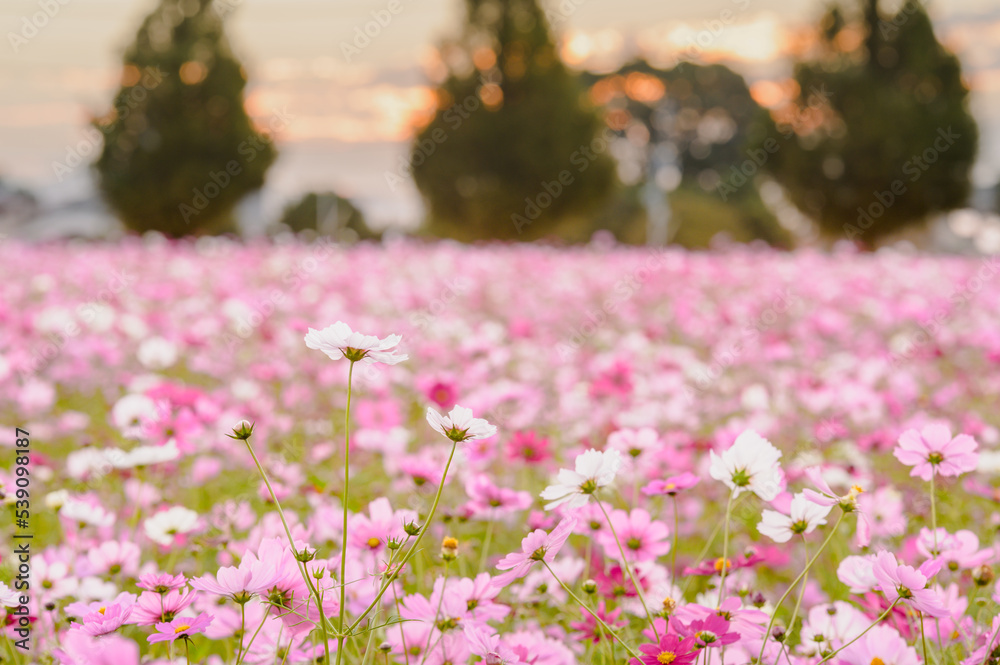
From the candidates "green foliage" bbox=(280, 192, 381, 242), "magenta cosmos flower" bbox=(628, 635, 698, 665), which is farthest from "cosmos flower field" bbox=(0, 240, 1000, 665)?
"green foliage" bbox=(280, 192, 381, 242)

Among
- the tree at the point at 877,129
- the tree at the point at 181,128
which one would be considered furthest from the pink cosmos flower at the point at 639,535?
the tree at the point at 877,129

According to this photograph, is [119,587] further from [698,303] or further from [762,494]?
[698,303]

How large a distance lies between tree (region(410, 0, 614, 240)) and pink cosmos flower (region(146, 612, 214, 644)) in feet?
58.8

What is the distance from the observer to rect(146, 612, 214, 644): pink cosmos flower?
801mm

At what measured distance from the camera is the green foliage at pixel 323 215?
79.8 feet

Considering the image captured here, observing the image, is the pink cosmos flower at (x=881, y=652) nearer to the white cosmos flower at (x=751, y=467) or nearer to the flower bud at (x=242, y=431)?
the white cosmos flower at (x=751, y=467)

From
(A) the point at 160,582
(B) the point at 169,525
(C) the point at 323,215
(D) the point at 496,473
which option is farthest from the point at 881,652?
(C) the point at 323,215

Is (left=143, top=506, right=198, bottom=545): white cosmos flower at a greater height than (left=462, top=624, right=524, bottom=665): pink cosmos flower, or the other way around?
(left=462, top=624, right=524, bottom=665): pink cosmos flower

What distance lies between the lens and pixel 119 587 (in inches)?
60.6

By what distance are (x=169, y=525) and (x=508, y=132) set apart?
1826 cm

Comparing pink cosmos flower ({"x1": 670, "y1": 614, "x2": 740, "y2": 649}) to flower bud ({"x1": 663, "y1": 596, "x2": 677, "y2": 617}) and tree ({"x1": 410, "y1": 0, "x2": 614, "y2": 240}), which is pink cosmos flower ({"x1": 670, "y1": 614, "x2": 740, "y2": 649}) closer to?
flower bud ({"x1": 663, "y1": 596, "x2": 677, "y2": 617})

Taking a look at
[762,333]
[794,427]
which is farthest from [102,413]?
[762,333]

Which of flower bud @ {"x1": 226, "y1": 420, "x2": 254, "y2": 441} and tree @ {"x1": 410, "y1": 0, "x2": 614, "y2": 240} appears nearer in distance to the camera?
flower bud @ {"x1": 226, "y1": 420, "x2": 254, "y2": 441}

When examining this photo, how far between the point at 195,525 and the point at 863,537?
107 cm
